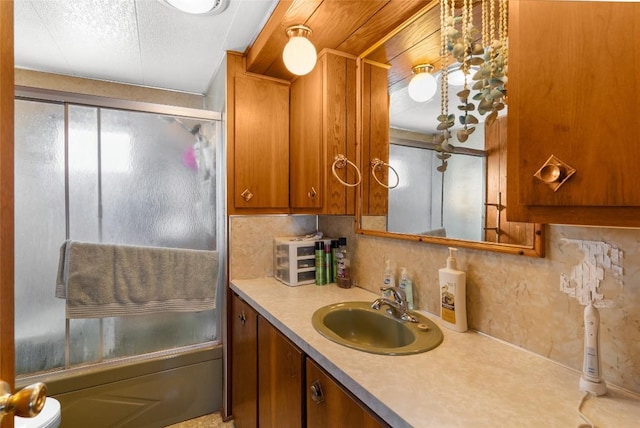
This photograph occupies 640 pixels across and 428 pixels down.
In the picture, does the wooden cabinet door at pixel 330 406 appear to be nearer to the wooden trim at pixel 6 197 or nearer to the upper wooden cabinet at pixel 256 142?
the wooden trim at pixel 6 197

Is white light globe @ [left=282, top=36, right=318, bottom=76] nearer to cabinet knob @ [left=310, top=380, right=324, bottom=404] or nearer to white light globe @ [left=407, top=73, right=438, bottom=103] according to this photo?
white light globe @ [left=407, top=73, right=438, bottom=103]

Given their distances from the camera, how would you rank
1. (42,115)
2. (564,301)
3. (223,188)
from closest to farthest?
1. (564,301)
2. (42,115)
3. (223,188)

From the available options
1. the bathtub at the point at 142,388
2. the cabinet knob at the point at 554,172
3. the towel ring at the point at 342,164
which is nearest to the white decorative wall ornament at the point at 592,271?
the cabinet knob at the point at 554,172

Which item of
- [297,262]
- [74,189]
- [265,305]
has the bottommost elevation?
[265,305]

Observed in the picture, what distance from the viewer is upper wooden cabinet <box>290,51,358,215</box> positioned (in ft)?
5.04

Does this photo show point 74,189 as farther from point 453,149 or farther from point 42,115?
point 453,149

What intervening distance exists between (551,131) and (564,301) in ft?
1.71

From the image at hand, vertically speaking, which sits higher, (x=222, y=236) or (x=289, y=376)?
(x=222, y=236)

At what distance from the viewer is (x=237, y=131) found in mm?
1793

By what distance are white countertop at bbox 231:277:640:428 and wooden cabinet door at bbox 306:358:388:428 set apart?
0.03m

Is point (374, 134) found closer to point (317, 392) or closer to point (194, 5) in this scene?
point (194, 5)

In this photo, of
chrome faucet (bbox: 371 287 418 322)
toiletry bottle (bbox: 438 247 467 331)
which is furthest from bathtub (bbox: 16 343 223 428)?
toiletry bottle (bbox: 438 247 467 331)

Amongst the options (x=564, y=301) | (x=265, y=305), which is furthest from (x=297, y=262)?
(x=564, y=301)

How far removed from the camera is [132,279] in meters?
1.63
